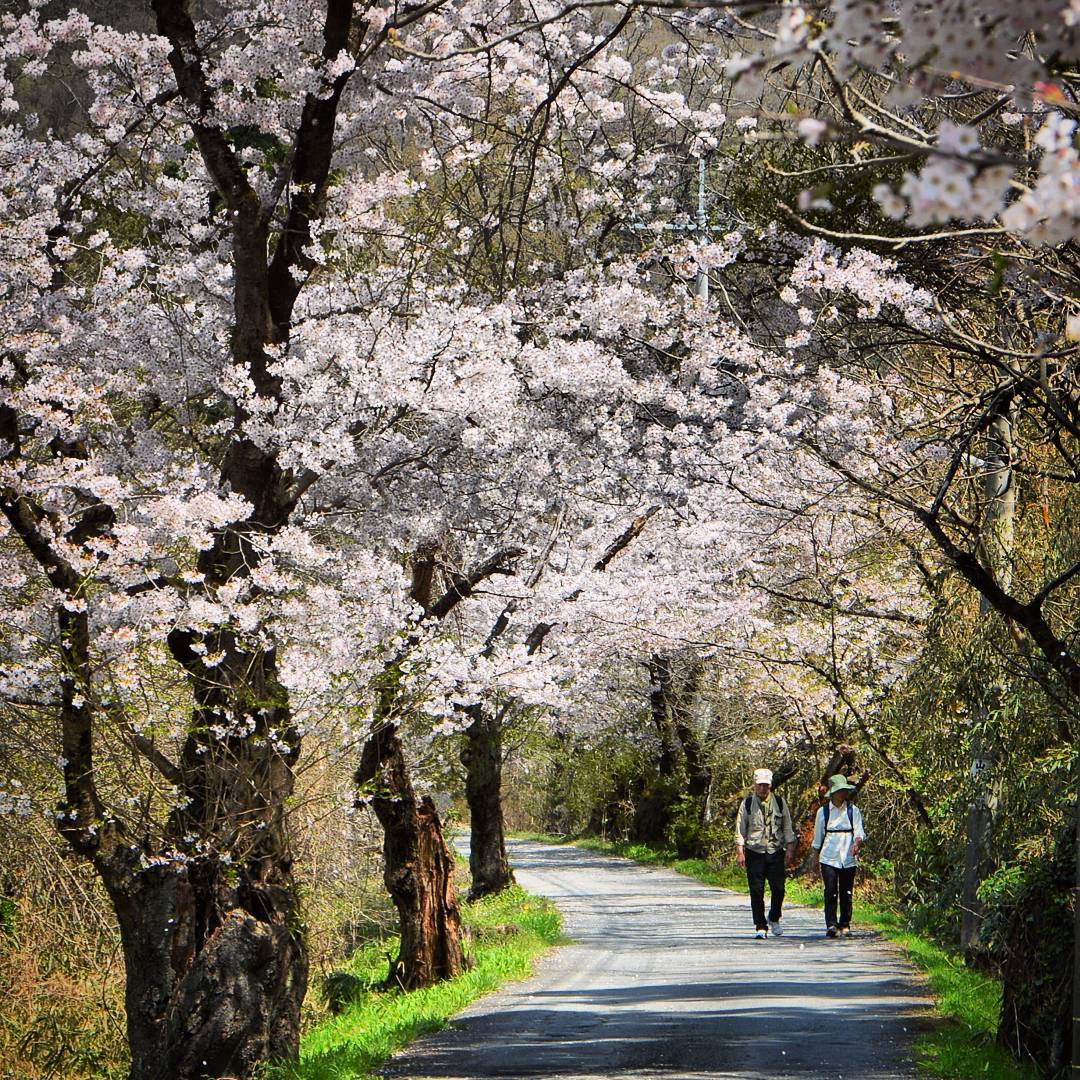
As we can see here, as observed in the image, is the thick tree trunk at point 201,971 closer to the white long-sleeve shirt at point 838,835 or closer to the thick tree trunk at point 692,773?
the white long-sleeve shirt at point 838,835

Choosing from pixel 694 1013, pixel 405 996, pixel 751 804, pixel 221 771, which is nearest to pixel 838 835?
pixel 751 804

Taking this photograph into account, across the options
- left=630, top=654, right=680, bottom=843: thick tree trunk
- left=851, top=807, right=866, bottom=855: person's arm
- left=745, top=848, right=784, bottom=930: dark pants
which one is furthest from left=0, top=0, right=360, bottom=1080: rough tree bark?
left=630, top=654, right=680, bottom=843: thick tree trunk

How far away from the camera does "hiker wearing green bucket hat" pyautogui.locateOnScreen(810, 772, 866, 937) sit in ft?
49.9

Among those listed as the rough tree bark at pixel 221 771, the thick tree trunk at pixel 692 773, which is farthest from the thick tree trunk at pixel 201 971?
the thick tree trunk at pixel 692 773

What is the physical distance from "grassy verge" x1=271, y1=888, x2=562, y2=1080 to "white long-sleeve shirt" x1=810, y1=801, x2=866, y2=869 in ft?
11.2

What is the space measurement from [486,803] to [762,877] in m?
8.64

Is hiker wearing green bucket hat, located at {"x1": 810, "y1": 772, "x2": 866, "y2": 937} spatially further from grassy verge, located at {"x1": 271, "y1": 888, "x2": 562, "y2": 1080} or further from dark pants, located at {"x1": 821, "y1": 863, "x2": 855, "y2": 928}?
grassy verge, located at {"x1": 271, "y1": 888, "x2": 562, "y2": 1080}

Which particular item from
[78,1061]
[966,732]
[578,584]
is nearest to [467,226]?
[578,584]

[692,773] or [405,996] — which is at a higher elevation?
[692,773]

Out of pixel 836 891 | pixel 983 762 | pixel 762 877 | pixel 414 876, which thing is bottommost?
pixel 836 891

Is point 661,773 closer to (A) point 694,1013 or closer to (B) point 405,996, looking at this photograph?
(B) point 405,996

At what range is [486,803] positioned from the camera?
23109 mm

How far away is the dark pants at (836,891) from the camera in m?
15.9

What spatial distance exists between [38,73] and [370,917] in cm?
1127
